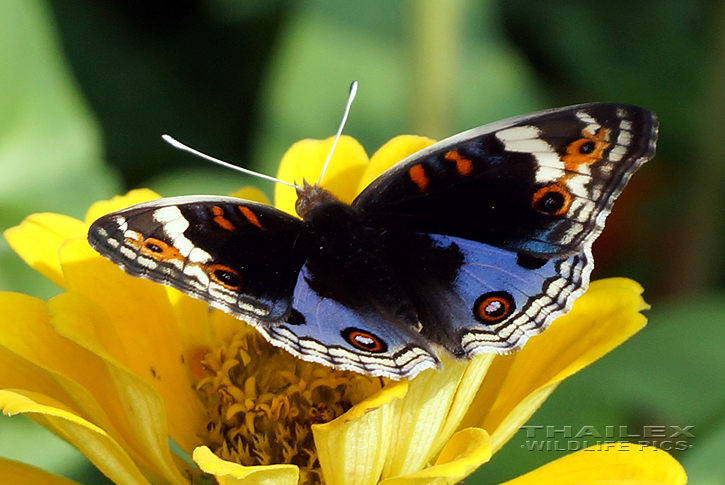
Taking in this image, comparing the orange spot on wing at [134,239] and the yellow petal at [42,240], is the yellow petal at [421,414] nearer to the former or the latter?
the orange spot on wing at [134,239]

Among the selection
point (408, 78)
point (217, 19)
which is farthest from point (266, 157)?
point (217, 19)

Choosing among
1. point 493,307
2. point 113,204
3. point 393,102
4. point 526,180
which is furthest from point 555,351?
point 393,102

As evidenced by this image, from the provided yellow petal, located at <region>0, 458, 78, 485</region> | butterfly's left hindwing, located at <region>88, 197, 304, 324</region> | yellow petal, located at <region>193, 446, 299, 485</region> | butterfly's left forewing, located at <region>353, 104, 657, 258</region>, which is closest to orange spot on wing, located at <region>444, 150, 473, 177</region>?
butterfly's left forewing, located at <region>353, 104, 657, 258</region>

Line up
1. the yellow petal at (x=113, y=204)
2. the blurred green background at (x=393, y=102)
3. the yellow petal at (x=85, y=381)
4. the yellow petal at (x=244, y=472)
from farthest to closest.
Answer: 1. the blurred green background at (x=393, y=102)
2. the yellow petal at (x=113, y=204)
3. the yellow petal at (x=85, y=381)
4. the yellow petal at (x=244, y=472)

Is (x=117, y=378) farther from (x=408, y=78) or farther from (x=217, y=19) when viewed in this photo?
(x=217, y=19)

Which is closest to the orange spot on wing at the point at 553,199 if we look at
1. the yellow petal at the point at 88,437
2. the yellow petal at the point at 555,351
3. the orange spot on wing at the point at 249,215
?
the yellow petal at the point at 555,351

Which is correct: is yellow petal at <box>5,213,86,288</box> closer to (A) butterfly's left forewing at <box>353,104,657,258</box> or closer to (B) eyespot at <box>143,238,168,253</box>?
(B) eyespot at <box>143,238,168,253</box>
